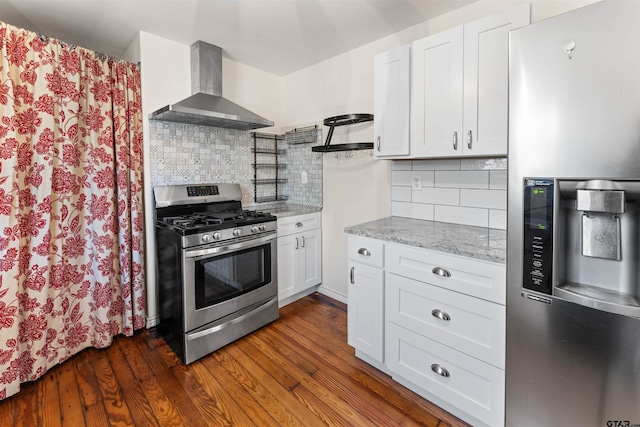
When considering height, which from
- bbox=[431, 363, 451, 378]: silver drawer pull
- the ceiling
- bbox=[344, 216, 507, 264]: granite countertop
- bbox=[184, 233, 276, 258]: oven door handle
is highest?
the ceiling

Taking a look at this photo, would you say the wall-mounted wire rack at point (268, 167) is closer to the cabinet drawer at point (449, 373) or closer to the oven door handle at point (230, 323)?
the oven door handle at point (230, 323)

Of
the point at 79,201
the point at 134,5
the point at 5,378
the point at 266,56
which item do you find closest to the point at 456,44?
the point at 266,56

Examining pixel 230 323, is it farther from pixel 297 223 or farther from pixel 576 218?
pixel 576 218

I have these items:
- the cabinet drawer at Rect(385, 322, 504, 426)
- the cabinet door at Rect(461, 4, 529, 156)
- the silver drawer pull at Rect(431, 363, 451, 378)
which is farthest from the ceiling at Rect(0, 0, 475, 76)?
the silver drawer pull at Rect(431, 363, 451, 378)

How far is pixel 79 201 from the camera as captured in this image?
6.66ft

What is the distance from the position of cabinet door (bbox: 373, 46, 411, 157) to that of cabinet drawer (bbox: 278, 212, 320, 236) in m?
1.08

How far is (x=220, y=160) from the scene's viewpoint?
2861 mm

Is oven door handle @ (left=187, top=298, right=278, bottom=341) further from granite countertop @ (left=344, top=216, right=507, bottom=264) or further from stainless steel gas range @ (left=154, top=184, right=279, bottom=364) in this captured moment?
granite countertop @ (left=344, top=216, right=507, bottom=264)

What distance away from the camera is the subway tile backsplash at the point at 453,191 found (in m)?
1.89

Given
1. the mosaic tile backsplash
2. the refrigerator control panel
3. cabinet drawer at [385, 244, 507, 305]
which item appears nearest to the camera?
the refrigerator control panel

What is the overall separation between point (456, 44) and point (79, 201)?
8.69 ft

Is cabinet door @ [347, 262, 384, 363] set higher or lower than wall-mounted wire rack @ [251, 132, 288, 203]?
lower

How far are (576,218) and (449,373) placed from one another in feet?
3.21

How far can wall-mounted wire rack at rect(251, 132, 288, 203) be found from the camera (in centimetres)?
318
